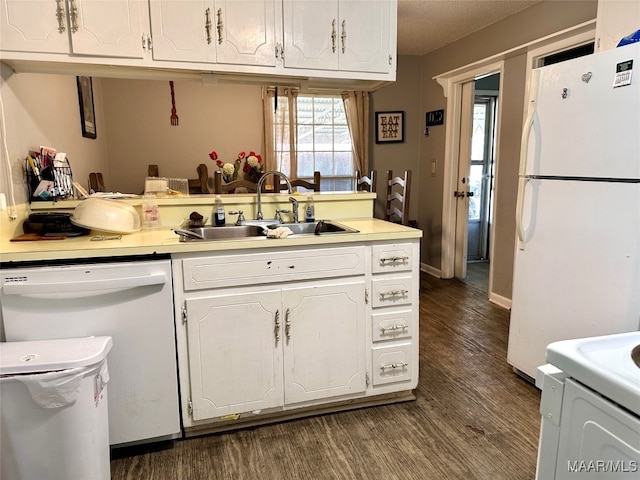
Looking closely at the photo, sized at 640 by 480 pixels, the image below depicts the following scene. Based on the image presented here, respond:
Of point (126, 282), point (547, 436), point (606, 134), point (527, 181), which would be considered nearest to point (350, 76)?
point (527, 181)

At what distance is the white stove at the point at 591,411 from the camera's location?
0.82 m

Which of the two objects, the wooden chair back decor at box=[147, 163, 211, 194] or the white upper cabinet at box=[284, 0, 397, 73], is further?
the wooden chair back decor at box=[147, 163, 211, 194]

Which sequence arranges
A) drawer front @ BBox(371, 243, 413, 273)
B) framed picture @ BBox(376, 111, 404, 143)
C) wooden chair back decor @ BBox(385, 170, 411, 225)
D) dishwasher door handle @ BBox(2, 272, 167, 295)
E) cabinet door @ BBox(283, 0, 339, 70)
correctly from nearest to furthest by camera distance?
dishwasher door handle @ BBox(2, 272, 167, 295) → drawer front @ BBox(371, 243, 413, 273) → cabinet door @ BBox(283, 0, 339, 70) → wooden chair back decor @ BBox(385, 170, 411, 225) → framed picture @ BBox(376, 111, 404, 143)

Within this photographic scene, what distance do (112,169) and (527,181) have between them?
150 inches

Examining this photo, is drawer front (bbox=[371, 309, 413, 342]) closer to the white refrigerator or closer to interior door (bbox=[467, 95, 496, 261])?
the white refrigerator

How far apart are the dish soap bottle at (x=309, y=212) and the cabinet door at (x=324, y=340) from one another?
1.86 ft

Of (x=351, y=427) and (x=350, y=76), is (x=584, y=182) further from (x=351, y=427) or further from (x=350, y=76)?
(x=351, y=427)

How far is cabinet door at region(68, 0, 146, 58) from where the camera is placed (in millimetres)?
1898

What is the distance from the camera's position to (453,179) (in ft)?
14.5

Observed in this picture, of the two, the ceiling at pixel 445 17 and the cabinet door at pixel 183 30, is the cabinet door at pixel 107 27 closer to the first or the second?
the cabinet door at pixel 183 30

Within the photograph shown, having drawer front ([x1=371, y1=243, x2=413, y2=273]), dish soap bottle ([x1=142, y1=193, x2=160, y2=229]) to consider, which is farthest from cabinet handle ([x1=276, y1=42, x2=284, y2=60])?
drawer front ([x1=371, y1=243, x2=413, y2=273])

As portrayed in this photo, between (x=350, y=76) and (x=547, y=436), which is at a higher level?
(x=350, y=76)

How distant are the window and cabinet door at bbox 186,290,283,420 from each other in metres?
3.04

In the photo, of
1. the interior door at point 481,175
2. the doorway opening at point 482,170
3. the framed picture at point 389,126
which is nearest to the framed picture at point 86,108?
the framed picture at point 389,126
